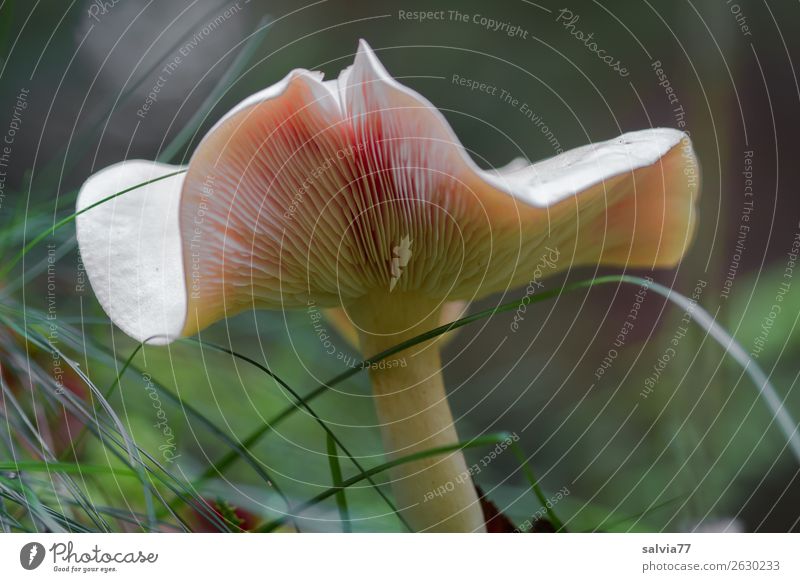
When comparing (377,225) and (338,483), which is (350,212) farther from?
(338,483)

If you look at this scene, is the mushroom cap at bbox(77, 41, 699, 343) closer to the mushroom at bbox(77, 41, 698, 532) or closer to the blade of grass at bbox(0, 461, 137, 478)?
the mushroom at bbox(77, 41, 698, 532)

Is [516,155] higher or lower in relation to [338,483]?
higher

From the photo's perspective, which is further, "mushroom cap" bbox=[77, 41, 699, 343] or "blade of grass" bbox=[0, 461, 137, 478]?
"blade of grass" bbox=[0, 461, 137, 478]

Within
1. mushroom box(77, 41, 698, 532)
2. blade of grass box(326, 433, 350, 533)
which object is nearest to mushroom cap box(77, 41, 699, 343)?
mushroom box(77, 41, 698, 532)

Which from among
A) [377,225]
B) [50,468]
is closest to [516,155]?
[377,225]

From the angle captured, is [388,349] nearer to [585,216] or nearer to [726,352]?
[585,216]

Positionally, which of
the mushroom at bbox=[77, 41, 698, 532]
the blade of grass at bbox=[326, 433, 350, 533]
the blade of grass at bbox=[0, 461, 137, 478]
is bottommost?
the blade of grass at bbox=[326, 433, 350, 533]
